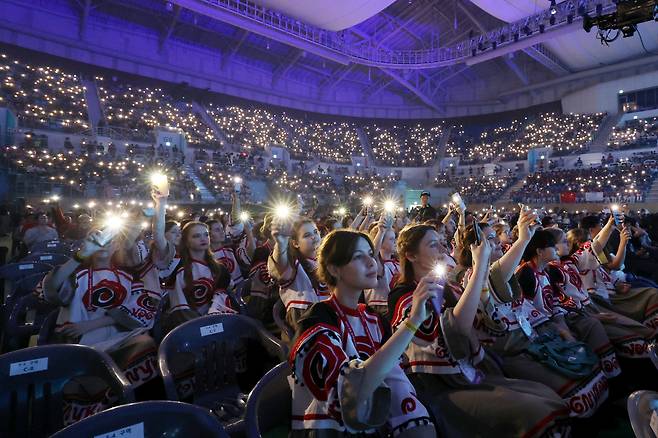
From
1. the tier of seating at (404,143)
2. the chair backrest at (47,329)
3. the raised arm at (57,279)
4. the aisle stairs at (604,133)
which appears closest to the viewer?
the raised arm at (57,279)

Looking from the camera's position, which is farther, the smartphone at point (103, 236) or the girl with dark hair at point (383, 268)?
the girl with dark hair at point (383, 268)

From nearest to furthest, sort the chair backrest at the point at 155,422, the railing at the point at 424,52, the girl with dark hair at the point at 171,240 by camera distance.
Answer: the chair backrest at the point at 155,422, the girl with dark hair at the point at 171,240, the railing at the point at 424,52

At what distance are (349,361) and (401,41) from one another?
113 ft

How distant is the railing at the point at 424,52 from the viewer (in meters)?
17.8

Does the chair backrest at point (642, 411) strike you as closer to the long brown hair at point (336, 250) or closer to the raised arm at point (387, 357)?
the raised arm at point (387, 357)

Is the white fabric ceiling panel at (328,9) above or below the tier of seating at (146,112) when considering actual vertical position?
above

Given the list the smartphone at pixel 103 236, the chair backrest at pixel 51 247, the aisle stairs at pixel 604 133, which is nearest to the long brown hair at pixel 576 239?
the smartphone at pixel 103 236

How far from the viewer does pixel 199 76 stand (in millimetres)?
28656

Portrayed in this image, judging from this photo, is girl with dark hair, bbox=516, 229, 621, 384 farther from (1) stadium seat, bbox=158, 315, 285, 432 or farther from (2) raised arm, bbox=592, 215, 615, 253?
(1) stadium seat, bbox=158, 315, 285, 432

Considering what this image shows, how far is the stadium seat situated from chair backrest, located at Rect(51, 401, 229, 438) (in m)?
0.93

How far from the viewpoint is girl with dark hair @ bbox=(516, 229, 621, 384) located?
3.34 meters

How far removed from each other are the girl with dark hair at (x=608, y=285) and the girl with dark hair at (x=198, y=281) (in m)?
4.04

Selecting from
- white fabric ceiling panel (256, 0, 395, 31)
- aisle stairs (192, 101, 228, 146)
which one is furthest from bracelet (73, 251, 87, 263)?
aisle stairs (192, 101, 228, 146)

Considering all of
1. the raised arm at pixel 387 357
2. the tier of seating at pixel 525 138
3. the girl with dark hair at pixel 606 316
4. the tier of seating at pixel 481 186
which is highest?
the tier of seating at pixel 525 138
